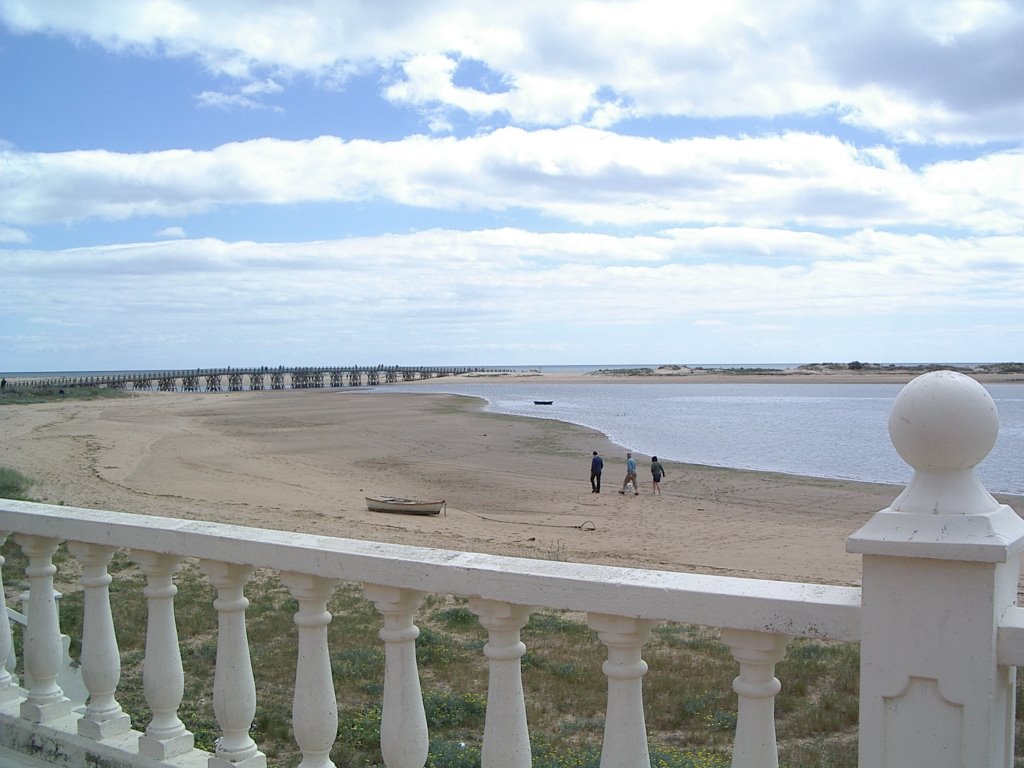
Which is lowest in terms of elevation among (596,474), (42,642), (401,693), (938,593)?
(596,474)

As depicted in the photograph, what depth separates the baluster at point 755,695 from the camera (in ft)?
6.61

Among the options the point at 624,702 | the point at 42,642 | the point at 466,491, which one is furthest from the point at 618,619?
the point at 466,491

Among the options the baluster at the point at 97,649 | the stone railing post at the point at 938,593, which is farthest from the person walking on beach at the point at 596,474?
the stone railing post at the point at 938,593

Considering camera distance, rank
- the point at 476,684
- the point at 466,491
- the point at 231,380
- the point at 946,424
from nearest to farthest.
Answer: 1. the point at 946,424
2. the point at 476,684
3. the point at 466,491
4. the point at 231,380

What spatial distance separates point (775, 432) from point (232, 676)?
168 feet

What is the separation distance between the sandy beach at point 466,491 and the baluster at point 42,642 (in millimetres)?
7377

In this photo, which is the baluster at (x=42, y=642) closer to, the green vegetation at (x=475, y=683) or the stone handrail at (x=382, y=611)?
the stone handrail at (x=382, y=611)

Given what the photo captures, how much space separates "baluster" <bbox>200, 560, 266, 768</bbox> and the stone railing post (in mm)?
1854

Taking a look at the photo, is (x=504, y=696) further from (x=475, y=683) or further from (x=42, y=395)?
(x=42, y=395)

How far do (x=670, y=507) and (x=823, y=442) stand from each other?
79.5 feet

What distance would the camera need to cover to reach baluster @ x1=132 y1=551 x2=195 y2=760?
298 centimetres

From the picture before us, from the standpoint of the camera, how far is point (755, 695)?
6.66 feet

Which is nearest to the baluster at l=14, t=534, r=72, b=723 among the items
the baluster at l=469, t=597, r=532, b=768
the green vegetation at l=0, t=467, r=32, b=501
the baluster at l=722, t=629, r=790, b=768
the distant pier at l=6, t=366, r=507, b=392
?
the baluster at l=469, t=597, r=532, b=768

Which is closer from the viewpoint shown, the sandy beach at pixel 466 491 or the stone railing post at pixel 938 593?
the stone railing post at pixel 938 593
